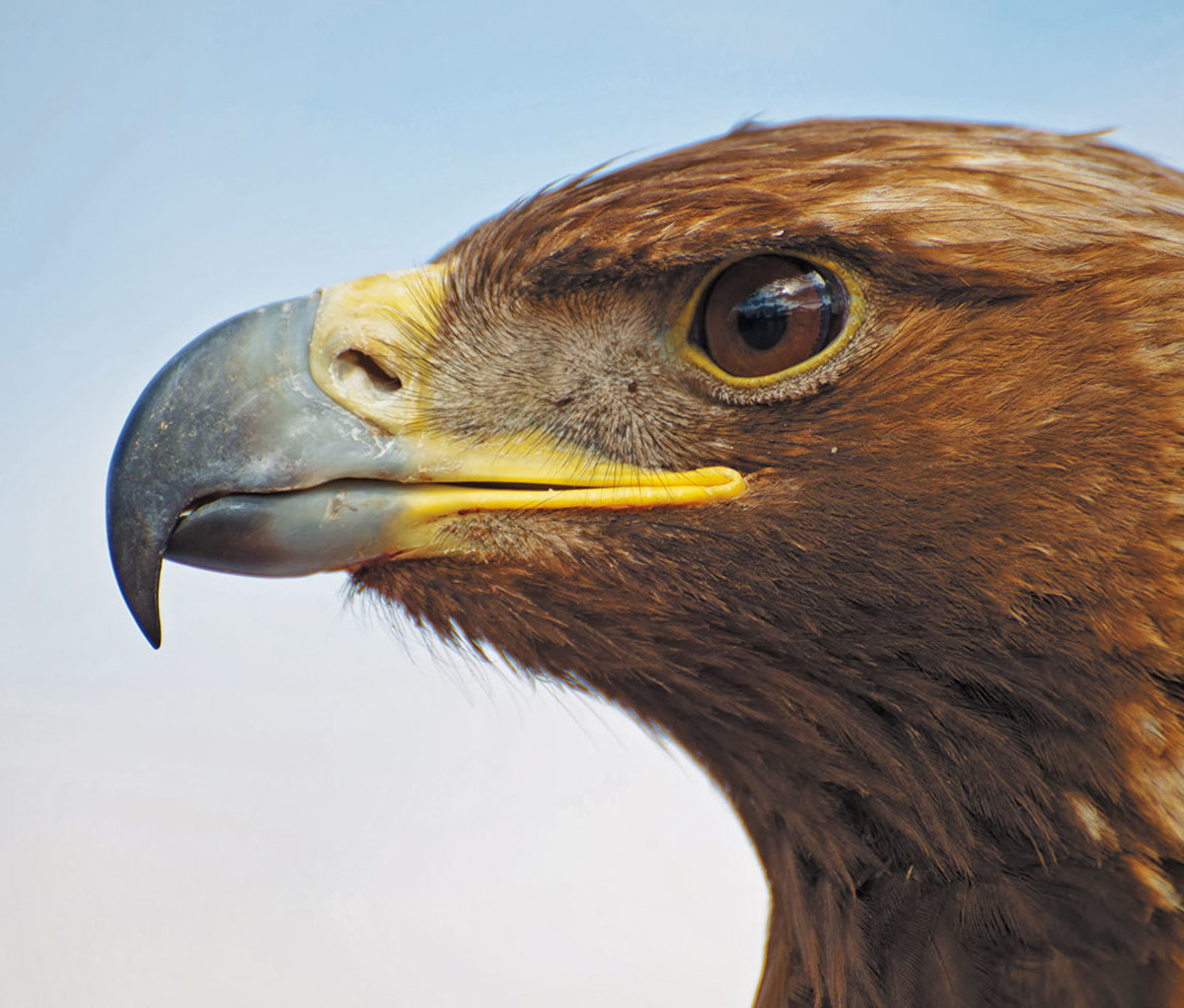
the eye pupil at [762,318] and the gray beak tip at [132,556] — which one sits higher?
the eye pupil at [762,318]

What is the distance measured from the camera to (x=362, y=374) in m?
2.03

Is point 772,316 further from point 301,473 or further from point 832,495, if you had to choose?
point 301,473

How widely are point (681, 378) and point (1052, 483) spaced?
61 cm

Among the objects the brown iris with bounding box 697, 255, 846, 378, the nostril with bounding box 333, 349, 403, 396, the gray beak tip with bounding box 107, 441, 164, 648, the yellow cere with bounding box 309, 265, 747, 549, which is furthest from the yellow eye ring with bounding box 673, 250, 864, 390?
the gray beak tip with bounding box 107, 441, 164, 648

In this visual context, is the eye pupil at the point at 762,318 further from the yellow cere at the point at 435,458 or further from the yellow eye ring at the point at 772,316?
the yellow cere at the point at 435,458

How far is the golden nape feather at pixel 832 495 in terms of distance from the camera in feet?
5.61

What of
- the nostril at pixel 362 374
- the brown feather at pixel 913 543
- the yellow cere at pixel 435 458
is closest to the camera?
the brown feather at pixel 913 543

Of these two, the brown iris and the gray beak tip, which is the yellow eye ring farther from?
the gray beak tip

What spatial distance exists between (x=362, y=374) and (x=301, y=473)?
243mm

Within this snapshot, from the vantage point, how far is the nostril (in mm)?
2006

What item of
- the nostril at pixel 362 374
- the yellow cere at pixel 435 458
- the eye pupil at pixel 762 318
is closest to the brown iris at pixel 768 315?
the eye pupil at pixel 762 318

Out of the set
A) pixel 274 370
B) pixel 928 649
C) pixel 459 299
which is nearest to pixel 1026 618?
pixel 928 649

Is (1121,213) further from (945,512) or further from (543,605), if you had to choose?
(543,605)

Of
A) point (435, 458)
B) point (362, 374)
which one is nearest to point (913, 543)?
point (435, 458)
